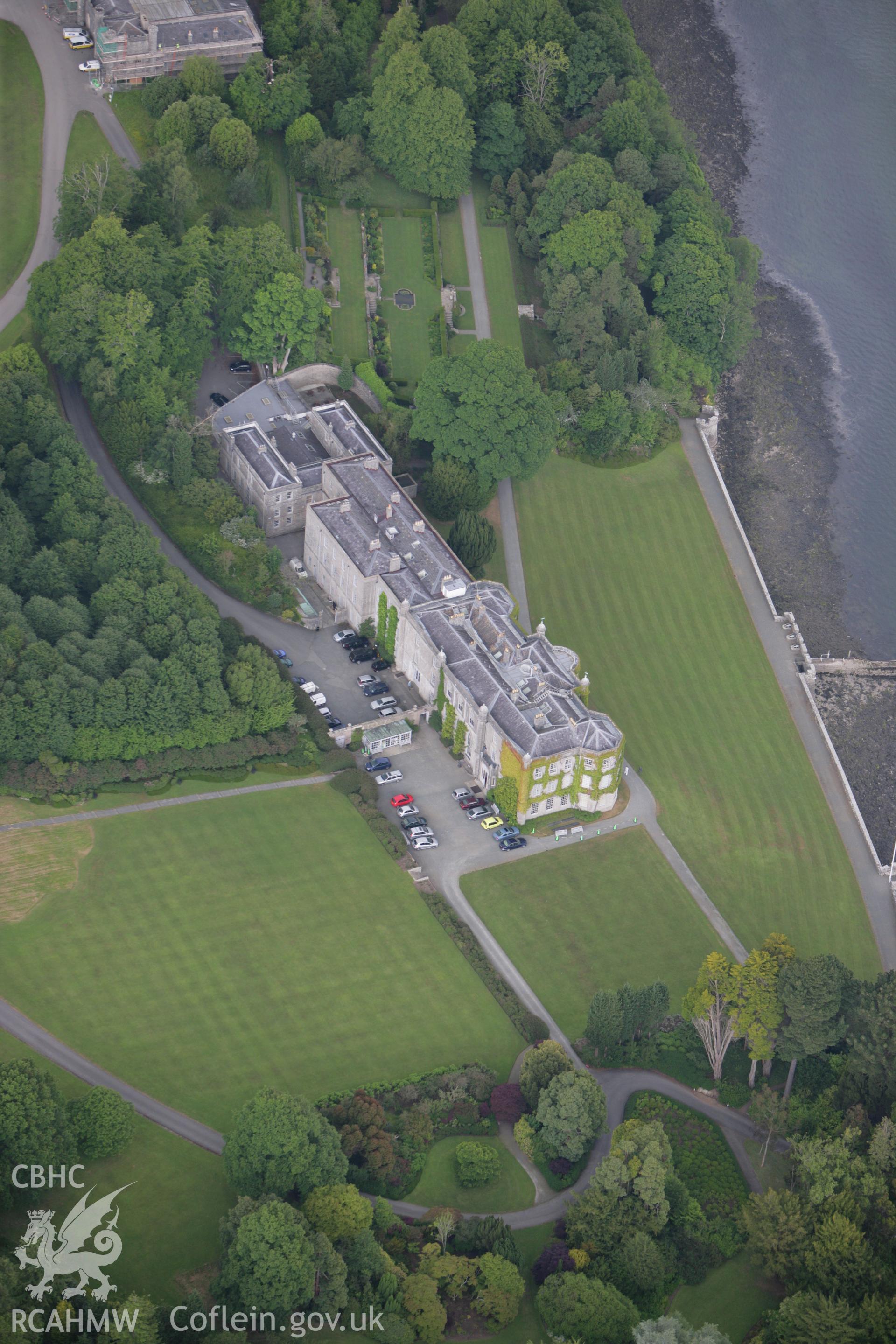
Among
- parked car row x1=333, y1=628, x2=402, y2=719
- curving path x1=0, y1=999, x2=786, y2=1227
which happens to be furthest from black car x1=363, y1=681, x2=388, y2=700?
curving path x1=0, y1=999, x2=786, y2=1227

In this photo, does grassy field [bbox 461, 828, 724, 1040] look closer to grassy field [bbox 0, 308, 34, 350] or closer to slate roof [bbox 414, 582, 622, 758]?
slate roof [bbox 414, 582, 622, 758]

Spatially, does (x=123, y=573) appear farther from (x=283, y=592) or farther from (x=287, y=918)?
(x=287, y=918)

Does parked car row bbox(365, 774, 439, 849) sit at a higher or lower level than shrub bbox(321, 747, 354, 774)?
lower

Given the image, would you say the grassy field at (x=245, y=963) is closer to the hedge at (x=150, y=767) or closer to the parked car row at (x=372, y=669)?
the hedge at (x=150, y=767)

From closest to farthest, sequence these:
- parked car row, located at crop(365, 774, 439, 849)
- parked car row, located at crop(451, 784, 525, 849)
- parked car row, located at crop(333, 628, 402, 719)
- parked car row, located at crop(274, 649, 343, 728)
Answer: parked car row, located at crop(365, 774, 439, 849) < parked car row, located at crop(451, 784, 525, 849) < parked car row, located at crop(274, 649, 343, 728) < parked car row, located at crop(333, 628, 402, 719)

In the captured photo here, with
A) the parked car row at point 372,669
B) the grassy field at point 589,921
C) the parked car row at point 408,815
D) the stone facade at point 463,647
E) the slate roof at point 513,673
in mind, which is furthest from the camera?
the parked car row at point 372,669

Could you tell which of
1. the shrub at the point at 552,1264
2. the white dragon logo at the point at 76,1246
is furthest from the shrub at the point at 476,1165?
the white dragon logo at the point at 76,1246

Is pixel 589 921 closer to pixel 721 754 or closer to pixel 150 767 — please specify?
pixel 721 754
